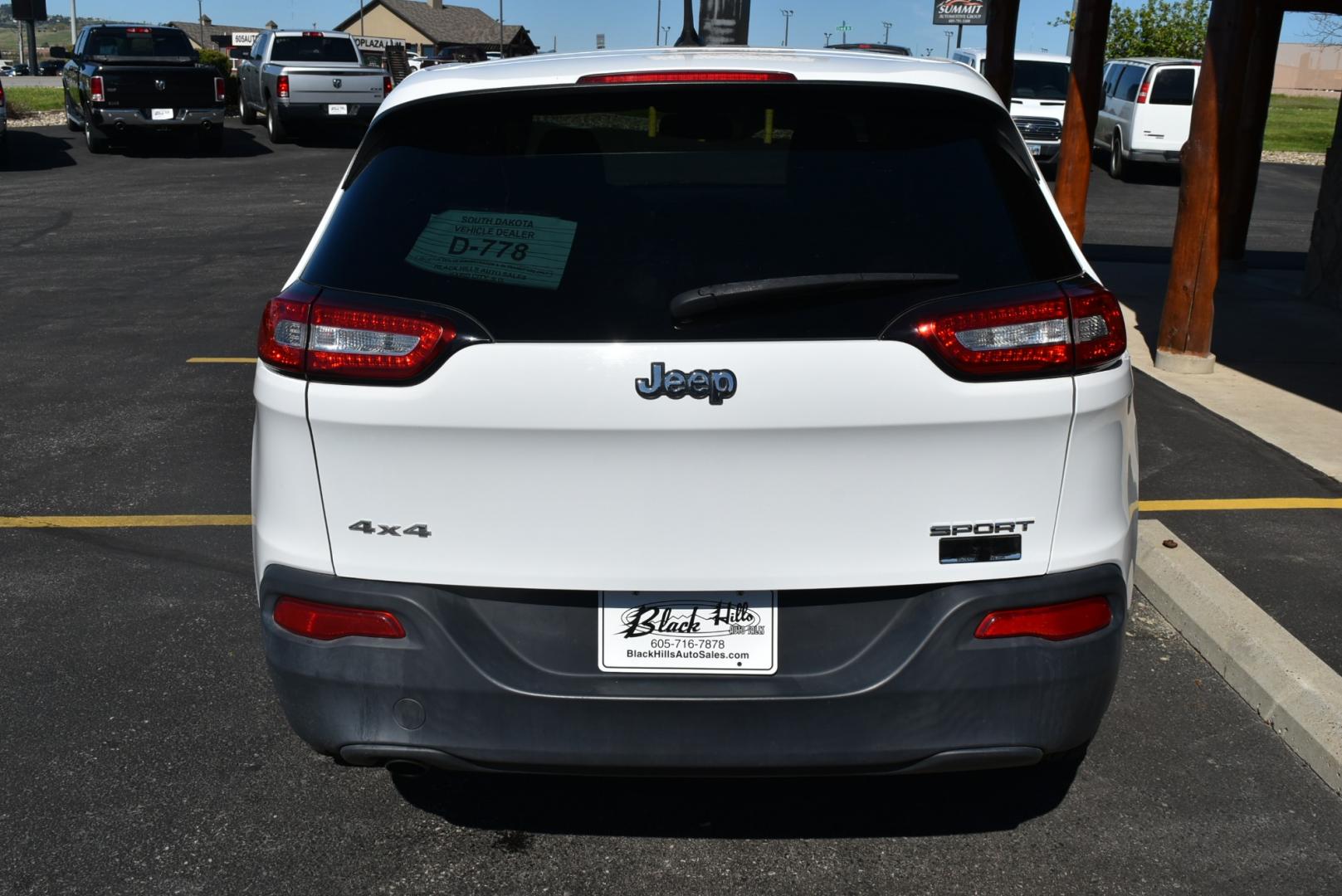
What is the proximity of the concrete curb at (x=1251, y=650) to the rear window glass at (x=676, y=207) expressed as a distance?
1700 mm

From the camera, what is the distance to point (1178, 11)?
45500 mm

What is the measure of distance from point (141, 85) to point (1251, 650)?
74.4 feet

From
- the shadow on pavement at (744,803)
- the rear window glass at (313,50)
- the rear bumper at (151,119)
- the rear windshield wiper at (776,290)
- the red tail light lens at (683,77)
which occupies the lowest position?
the rear bumper at (151,119)

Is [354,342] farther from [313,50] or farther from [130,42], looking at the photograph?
[313,50]

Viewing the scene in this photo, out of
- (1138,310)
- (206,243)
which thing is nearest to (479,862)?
(1138,310)

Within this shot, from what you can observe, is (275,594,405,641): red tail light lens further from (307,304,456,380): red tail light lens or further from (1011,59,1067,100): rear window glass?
(1011,59,1067,100): rear window glass

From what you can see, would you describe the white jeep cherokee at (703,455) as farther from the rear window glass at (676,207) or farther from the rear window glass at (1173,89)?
the rear window glass at (1173,89)

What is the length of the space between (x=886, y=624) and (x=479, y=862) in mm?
1195

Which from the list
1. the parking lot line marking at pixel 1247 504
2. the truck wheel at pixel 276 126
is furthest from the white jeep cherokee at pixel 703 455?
the truck wheel at pixel 276 126

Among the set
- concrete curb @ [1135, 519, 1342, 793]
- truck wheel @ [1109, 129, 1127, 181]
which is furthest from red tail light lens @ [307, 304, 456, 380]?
truck wheel @ [1109, 129, 1127, 181]

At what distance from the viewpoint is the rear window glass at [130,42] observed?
2384 centimetres

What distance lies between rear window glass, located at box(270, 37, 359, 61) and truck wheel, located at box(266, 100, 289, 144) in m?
1.15

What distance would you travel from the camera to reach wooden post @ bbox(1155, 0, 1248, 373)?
27.5 feet

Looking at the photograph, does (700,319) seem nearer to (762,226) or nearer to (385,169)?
(762,226)
